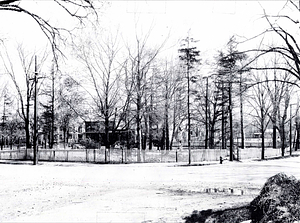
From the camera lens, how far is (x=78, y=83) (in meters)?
32.3

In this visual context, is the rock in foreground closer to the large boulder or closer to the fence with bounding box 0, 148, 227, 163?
the large boulder

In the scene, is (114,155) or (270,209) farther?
(114,155)

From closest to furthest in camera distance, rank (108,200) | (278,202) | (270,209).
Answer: (270,209) < (278,202) < (108,200)

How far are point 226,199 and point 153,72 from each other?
2408cm

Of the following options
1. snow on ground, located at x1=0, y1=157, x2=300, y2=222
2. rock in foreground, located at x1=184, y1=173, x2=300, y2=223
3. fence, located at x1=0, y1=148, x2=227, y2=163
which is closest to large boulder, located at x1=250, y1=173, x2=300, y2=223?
rock in foreground, located at x1=184, y1=173, x2=300, y2=223

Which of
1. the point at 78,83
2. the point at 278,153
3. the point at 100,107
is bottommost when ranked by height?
the point at 278,153

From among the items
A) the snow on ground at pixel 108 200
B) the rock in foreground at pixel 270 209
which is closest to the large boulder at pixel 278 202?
Answer: the rock in foreground at pixel 270 209

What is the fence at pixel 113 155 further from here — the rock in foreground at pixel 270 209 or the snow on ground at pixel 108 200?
the rock in foreground at pixel 270 209

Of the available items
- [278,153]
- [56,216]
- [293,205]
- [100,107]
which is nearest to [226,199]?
[293,205]

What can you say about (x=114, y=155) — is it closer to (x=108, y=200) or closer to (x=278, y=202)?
(x=108, y=200)

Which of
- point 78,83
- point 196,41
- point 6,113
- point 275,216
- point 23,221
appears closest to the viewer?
point 275,216

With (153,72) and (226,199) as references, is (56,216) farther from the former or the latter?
(153,72)

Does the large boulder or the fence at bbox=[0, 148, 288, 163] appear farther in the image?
the fence at bbox=[0, 148, 288, 163]

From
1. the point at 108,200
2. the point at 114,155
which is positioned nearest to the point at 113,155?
the point at 114,155
